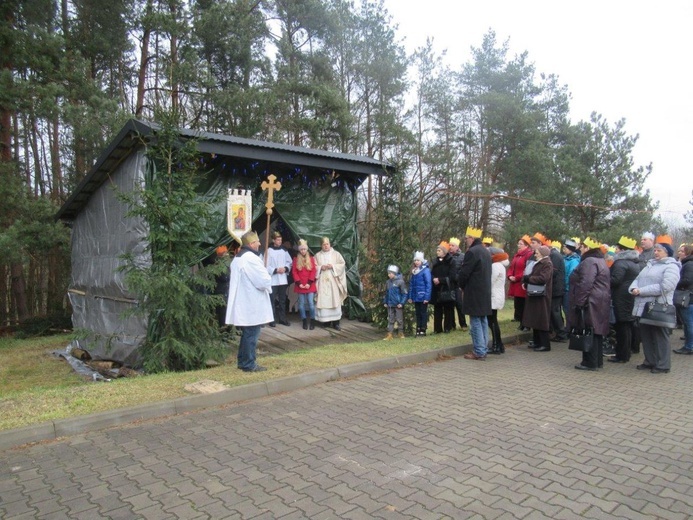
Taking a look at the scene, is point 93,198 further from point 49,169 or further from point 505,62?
point 505,62

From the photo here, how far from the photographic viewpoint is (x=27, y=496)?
3510mm

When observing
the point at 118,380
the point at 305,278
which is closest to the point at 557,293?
the point at 305,278

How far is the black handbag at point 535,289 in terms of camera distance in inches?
342

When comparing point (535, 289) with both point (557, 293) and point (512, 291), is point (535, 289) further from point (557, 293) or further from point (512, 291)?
point (512, 291)

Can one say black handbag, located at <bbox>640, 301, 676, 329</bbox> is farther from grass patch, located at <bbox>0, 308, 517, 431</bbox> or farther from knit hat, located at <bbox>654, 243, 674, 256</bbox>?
grass patch, located at <bbox>0, 308, 517, 431</bbox>

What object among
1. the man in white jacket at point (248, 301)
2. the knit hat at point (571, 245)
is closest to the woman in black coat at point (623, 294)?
the knit hat at point (571, 245)

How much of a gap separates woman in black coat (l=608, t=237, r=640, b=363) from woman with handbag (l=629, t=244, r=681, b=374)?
332mm

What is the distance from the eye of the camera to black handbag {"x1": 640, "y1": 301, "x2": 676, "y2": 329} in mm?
6984

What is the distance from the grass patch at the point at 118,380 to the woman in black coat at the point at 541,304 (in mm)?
1172

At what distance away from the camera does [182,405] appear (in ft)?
18.0

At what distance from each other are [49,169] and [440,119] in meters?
18.1

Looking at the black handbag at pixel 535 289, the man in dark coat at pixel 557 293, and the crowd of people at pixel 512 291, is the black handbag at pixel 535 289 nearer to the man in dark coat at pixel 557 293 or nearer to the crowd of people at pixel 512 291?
the crowd of people at pixel 512 291

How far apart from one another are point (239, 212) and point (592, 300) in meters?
6.78

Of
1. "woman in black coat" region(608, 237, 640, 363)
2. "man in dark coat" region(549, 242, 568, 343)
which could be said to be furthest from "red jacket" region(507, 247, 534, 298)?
"woman in black coat" region(608, 237, 640, 363)
